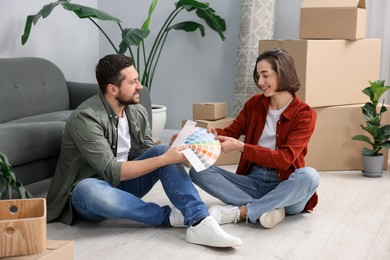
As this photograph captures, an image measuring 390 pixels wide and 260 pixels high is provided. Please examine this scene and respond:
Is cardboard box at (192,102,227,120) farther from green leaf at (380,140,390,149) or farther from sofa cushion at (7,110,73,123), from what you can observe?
green leaf at (380,140,390,149)

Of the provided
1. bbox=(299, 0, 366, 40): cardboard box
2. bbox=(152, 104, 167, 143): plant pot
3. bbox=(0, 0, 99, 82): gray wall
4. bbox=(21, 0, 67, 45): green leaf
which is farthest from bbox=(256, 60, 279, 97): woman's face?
bbox=(0, 0, 99, 82): gray wall

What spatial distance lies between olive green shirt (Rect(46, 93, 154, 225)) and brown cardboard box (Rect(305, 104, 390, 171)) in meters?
1.47

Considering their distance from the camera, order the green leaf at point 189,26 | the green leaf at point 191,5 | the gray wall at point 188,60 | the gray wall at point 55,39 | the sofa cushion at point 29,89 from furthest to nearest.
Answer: the gray wall at point 188,60, the green leaf at point 189,26, the green leaf at point 191,5, the gray wall at point 55,39, the sofa cushion at point 29,89

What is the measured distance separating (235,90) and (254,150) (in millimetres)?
1887

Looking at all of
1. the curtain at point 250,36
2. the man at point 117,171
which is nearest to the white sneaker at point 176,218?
the man at point 117,171

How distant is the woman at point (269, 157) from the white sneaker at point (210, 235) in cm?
24

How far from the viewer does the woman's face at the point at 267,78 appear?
2.78m

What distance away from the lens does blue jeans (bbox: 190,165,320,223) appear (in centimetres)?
271

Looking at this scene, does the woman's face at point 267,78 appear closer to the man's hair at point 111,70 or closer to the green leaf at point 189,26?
the man's hair at point 111,70

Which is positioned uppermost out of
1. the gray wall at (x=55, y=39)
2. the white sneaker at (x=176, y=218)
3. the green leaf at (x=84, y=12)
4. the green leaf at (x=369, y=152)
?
the green leaf at (x=84, y=12)

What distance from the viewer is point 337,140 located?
13.0 feet

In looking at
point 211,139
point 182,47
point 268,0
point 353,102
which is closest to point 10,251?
point 211,139

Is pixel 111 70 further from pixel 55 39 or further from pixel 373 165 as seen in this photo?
pixel 55 39

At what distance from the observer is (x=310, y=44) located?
374 cm
